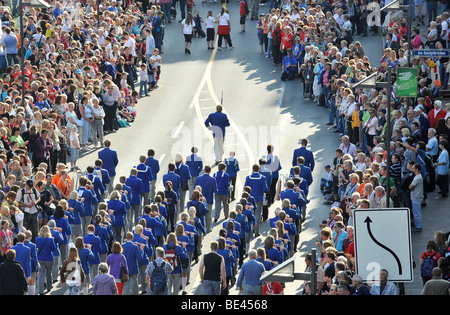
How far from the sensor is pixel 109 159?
28.1m

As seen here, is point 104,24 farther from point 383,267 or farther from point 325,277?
point 383,267

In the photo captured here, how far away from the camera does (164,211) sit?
79.8 ft

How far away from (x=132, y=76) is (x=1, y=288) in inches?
707

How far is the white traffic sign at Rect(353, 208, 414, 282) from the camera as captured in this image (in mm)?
15438

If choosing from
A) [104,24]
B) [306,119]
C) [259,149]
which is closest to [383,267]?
[259,149]

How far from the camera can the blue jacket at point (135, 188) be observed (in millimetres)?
26125

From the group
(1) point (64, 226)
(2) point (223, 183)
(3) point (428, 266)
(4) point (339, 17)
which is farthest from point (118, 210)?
(4) point (339, 17)

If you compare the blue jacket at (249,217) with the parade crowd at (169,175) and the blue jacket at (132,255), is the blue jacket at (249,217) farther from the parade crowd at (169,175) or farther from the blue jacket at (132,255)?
the blue jacket at (132,255)

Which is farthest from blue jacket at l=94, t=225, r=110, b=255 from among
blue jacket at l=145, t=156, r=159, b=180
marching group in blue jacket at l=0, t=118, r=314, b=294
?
blue jacket at l=145, t=156, r=159, b=180

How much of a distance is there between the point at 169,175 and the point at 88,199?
94.9 inches

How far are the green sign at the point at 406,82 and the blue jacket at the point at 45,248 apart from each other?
9198 millimetres

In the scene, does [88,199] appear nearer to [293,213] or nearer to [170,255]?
[170,255]

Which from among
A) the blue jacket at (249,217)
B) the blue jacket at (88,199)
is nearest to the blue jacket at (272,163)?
the blue jacket at (249,217)

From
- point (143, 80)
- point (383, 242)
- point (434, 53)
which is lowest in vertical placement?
point (143, 80)
